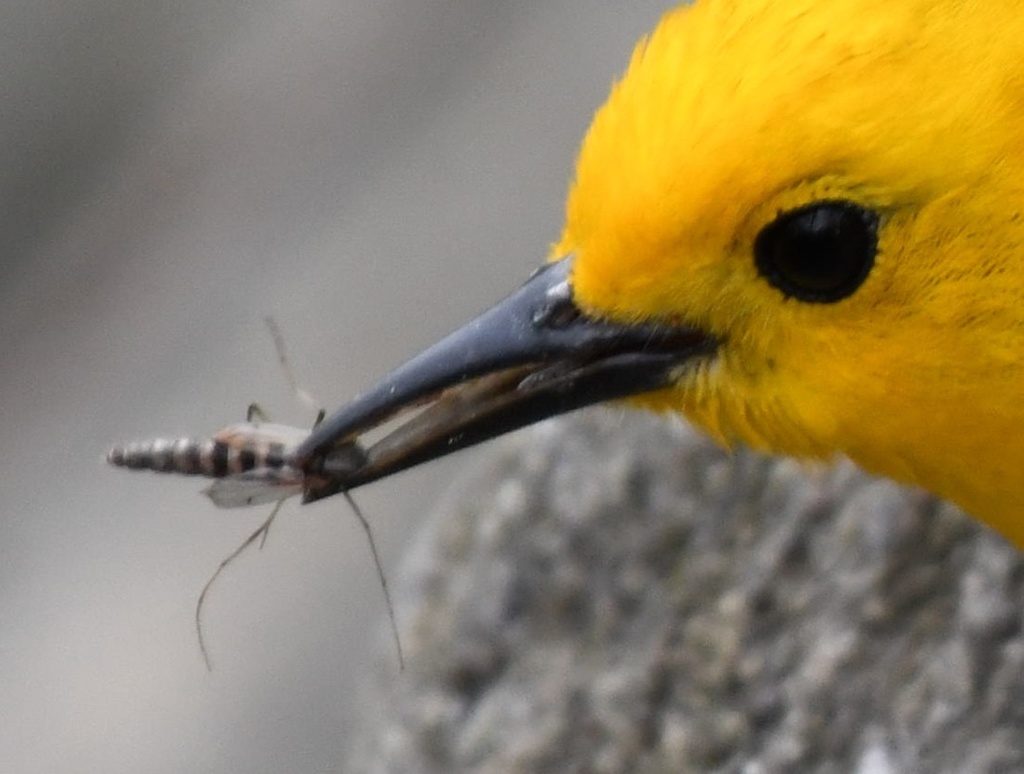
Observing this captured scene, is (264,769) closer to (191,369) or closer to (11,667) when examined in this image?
(11,667)

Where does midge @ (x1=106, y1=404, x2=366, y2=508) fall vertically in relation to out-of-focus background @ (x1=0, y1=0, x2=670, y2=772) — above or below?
below

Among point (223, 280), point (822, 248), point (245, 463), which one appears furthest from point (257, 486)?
point (223, 280)

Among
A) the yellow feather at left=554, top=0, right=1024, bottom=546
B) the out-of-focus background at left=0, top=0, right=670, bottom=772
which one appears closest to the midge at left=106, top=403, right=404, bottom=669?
the yellow feather at left=554, top=0, right=1024, bottom=546

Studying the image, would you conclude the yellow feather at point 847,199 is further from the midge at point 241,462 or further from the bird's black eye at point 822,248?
the midge at point 241,462

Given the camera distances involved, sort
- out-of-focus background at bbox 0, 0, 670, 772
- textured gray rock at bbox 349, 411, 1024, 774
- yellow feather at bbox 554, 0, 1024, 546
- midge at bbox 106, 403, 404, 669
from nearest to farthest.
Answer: yellow feather at bbox 554, 0, 1024, 546, midge at bbox 106, 403, 404, 669, textured gray rock at bbox 349, 411, 1024, 774, out-of-focus background at bbox 0, 0, 670, 772

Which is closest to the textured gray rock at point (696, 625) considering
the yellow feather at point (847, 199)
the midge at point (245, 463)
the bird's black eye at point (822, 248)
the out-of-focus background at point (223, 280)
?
the midge at point (245, 463)

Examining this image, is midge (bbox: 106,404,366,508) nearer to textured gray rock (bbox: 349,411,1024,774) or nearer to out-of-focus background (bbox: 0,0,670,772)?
textured gray rock (bbox: 349,411,1024,774)

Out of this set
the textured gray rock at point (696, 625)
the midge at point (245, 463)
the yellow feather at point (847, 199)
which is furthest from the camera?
the textured gray rock at point (696, 625)

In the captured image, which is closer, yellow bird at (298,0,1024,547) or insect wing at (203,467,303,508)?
yellow bird at (298,0,1024,547)
